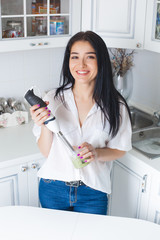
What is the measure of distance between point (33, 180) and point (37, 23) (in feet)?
3.06

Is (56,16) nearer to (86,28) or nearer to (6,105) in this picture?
(86,28)

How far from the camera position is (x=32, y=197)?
6.57 feet

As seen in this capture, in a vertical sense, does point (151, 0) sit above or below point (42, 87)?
above

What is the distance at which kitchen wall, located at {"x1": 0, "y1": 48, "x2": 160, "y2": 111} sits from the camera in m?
2.30

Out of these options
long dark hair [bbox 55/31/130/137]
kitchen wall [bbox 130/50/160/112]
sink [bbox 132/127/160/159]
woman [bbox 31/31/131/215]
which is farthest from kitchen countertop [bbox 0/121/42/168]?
kitchen wall [bbox 130/50/160/112]

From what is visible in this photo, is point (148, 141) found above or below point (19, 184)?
above

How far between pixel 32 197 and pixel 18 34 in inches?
38.3

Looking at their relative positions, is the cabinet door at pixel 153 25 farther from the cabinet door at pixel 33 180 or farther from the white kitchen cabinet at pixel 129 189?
the cabinet door at pixel 33 180

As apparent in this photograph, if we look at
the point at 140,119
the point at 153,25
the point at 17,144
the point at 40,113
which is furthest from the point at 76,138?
the point at 140,119

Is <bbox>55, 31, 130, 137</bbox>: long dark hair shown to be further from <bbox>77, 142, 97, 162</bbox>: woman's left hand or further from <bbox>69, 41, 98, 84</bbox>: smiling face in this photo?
<bbox>77, 142, 97, 162</bbox>: woman's left hand

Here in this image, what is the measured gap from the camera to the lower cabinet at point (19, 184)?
1861 millimetres

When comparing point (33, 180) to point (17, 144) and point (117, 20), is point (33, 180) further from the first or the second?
point (117, 20)

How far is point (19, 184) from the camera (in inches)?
75.8

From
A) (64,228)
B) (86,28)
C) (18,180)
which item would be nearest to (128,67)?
(86,28)
